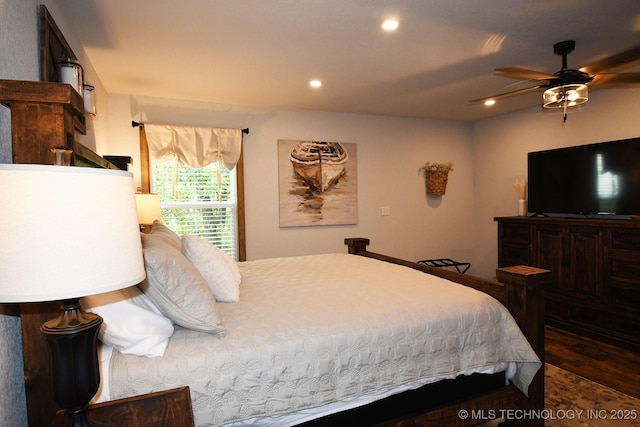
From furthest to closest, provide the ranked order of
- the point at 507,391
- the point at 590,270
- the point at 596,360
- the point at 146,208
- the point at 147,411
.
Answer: the point at 590,270 < the point at 146,208 < the point at 596,360 < the point at 507,391 < the point at 147,411

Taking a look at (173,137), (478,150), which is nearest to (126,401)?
(173,137)

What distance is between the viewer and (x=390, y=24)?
2316 millimetres

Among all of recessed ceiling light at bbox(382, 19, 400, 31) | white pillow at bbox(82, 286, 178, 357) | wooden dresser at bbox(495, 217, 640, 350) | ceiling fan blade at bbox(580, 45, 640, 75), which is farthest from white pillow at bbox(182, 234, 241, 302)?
wooden dresser at bbox(495, 217, 640, 350)

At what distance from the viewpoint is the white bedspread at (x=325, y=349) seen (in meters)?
1.32

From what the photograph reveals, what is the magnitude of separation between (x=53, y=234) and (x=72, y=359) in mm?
367

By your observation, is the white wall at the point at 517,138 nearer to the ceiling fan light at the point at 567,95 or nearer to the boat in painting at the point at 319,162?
the ceiling fan light at the point at 567,95

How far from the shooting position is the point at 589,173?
376 centimetres

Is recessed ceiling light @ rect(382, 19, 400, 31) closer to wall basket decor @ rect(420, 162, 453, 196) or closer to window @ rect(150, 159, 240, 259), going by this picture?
window @ rect(150, 159, 240, 259)

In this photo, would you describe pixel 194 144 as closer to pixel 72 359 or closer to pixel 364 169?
pixel 364 169

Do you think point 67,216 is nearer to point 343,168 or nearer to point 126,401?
point 126,401

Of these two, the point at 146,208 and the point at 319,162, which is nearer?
the point at 146,208

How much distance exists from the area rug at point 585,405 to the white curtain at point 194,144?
3.50 meters

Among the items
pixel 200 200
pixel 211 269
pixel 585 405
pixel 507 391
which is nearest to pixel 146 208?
pixel 200 200

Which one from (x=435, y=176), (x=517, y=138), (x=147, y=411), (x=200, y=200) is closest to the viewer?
(x=147, y=411)
